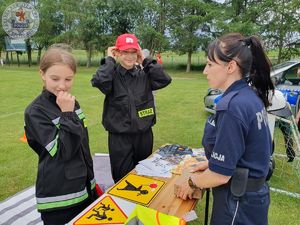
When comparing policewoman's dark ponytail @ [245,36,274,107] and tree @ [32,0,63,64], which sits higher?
tree @ [32,0,63,64]

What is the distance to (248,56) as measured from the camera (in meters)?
1.57

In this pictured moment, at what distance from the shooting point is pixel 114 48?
2.95 meters

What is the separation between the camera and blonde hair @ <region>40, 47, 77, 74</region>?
6.19 feet

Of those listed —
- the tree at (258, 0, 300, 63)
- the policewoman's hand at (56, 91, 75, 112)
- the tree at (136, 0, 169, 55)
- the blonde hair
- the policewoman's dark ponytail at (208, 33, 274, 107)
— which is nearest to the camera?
the policewoman's dark ponytail at (208, 33, 274, 107)

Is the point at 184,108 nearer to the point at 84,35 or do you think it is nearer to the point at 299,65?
the point at 299,65

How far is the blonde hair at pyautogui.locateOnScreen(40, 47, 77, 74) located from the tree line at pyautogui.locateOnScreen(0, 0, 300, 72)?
792 inches

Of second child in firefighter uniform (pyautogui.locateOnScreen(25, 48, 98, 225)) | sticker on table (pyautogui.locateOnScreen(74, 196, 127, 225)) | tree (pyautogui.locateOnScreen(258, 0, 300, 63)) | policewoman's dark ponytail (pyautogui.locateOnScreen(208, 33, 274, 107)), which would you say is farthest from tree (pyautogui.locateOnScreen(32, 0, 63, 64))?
policewoman's dark ponytail (pyautogui.locateOnScreen(208, 33, 274, 107))

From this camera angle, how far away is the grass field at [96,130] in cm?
377

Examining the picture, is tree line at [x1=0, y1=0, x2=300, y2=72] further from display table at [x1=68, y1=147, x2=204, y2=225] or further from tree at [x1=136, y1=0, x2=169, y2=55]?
display table at [x1=68, y1=147, x2=204, y2=225]

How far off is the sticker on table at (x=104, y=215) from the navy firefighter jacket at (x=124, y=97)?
87cm

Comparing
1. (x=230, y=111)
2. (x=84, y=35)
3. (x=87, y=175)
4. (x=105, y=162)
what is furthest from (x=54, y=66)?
(x=84, y=35)

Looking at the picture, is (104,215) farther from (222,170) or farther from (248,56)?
(248,56)

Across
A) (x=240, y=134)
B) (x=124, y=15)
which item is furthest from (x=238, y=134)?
(x=124, y=15)

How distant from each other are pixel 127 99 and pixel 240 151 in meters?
1.52
